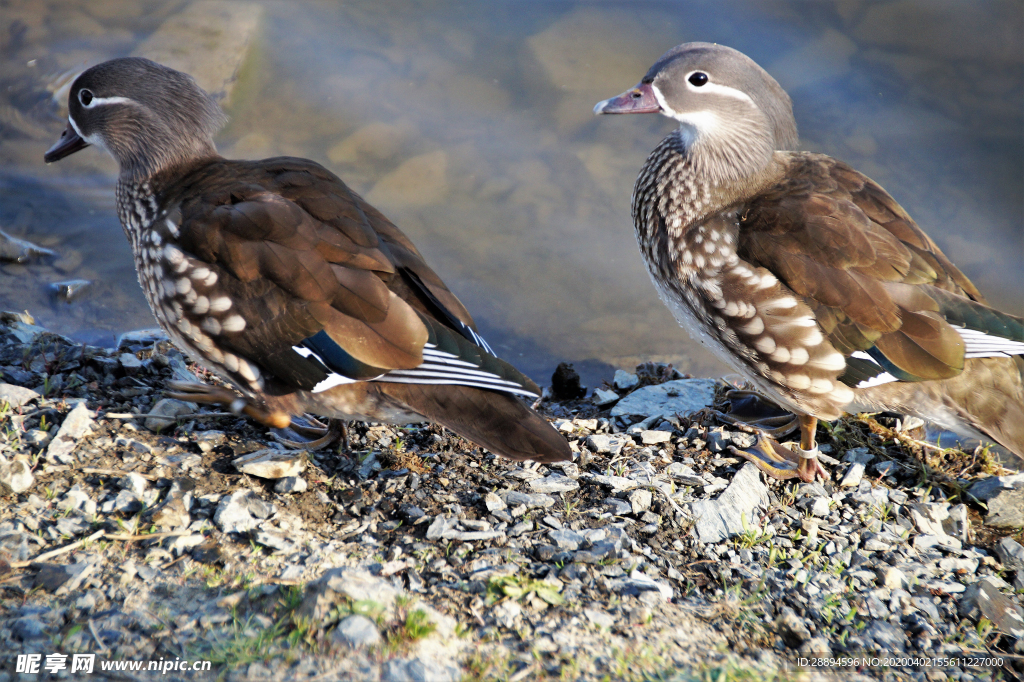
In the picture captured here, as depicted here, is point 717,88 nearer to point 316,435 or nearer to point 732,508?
point 732,508

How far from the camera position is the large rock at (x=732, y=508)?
319cm

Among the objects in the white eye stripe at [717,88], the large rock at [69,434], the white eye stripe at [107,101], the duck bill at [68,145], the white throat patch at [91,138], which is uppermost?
the white eye stripe at [717,88]

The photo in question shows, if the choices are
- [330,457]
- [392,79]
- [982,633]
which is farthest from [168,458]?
[392,79]

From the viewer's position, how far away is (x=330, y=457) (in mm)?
3576

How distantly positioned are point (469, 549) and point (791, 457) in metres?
1.72

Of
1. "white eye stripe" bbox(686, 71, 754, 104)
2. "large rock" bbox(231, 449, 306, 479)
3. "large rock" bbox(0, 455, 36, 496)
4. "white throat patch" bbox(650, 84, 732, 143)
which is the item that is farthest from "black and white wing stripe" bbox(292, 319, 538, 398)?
"white eye stripe" bbox(686, 71, 754, 104)

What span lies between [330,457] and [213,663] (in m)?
1.35

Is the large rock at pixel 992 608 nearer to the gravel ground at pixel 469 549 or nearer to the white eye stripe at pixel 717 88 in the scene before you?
the gravel ground at pixel 469 549

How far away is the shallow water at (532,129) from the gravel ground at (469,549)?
189cm

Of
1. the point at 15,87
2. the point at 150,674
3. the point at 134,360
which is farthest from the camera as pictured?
the point at 15,87

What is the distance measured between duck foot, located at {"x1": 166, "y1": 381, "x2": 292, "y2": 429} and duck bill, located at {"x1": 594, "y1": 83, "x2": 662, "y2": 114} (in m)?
2.07

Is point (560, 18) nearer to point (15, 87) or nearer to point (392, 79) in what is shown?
point (392, 79)

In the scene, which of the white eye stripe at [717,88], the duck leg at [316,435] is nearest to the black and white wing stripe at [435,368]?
the duck leg at [316,435]

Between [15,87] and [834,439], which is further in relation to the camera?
[15,87]
